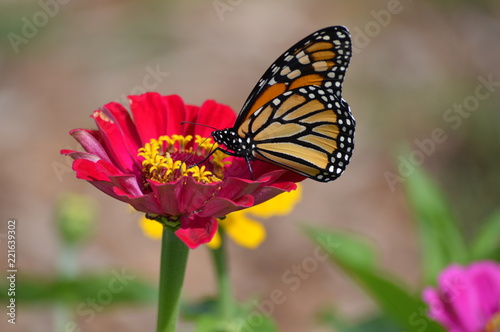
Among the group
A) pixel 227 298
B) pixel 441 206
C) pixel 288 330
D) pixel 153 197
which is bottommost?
pixel 288 330

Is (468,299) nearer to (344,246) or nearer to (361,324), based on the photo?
(344,246)

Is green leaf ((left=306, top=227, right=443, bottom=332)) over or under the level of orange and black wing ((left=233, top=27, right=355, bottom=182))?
under

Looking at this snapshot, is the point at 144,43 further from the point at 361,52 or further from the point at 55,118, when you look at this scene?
the point at 361,52

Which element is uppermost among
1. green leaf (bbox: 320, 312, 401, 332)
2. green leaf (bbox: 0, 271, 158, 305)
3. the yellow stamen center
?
the yellow stamen center

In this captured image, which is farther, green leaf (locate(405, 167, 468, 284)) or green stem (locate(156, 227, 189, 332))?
green leaf (locate(405, 167, 468, 284))

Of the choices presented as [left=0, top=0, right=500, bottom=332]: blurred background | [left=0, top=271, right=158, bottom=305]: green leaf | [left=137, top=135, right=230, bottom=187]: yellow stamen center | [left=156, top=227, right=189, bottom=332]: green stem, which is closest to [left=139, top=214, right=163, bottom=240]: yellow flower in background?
[left=0, top=271, right=158, bottom=305]: green leaf

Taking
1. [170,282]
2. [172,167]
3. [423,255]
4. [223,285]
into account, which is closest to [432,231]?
[423,255]

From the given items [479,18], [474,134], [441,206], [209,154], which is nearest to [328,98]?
[209,154]

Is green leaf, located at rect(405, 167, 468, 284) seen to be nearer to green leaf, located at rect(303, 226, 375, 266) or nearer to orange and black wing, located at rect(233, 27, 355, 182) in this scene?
green leaf, located at rect(303, 226, 375, 266)
